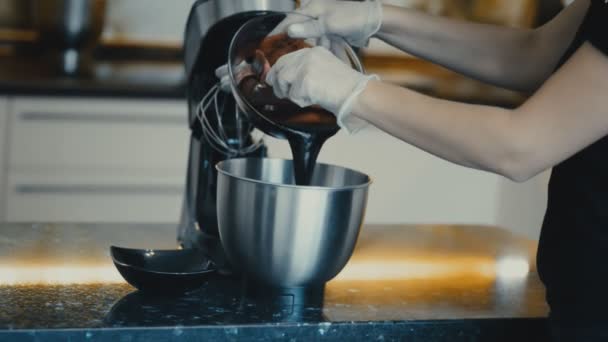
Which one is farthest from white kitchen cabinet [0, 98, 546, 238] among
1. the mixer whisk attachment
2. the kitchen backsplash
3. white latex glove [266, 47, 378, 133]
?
white latex glove [266, 47, 378, 133]

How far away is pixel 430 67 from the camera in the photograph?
340 centimetres

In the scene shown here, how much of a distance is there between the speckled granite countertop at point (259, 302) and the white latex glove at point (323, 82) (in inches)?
10.5

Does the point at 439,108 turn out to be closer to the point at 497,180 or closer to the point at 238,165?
the point at 238,165

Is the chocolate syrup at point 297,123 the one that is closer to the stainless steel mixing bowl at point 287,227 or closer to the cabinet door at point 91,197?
the stainless steel mixing bowl at point 287,227

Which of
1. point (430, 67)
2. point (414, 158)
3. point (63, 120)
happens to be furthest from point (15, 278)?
point (430, 67)

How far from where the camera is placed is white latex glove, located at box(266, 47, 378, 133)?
114 centimetres

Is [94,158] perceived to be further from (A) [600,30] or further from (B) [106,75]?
(A) [600,30]

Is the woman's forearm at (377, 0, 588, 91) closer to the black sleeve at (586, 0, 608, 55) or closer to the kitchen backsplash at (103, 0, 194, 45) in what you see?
the black sleeve at (586, 0, 608, 55)

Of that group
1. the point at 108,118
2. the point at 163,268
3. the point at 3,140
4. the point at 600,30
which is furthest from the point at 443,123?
the point at 3,140

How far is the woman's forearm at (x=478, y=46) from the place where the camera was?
58.7 inches

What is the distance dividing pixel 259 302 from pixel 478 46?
0.62 m

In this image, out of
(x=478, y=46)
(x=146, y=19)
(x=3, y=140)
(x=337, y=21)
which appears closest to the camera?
(x=337, y=21)

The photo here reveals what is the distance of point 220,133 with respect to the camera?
4.78 ft

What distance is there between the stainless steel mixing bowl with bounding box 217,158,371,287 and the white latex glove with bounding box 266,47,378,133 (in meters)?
0.11
